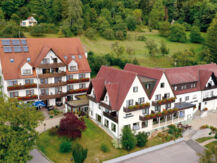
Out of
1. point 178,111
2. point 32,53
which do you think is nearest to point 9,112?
point 32,53

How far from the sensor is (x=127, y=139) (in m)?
31.1

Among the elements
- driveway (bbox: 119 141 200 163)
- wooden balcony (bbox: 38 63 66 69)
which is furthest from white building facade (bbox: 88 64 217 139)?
wooden balcony (bbox: 38 63 66 69)

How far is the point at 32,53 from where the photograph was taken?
43.8 metres

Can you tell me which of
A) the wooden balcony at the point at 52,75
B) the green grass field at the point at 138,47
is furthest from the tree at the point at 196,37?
the wooden balcony at the point at 52,75

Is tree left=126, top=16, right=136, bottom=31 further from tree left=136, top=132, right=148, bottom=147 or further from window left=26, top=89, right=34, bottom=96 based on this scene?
tree left=136, top=132, right=148, bottom=147

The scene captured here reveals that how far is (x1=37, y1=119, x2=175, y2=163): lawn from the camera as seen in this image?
29109 mm

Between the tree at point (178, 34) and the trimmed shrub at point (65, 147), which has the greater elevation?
the tree at point (178, 34)

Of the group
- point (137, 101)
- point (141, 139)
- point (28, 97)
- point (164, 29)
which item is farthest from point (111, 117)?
point (164, 29)

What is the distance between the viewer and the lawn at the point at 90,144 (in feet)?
95.5

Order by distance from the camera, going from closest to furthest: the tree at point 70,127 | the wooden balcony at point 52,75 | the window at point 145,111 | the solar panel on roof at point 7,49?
the tree at point 70,127 → the window at point 145,111 → the wooden balcony at point 52,75 → the solar panel on roof at point 7,49

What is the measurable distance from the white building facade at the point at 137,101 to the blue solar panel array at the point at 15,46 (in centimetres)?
1697

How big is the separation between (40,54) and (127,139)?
81.6 ft

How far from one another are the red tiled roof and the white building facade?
9436 mm

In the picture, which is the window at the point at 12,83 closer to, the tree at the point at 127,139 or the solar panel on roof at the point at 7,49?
the solar panel on roof at the point at 7,49
